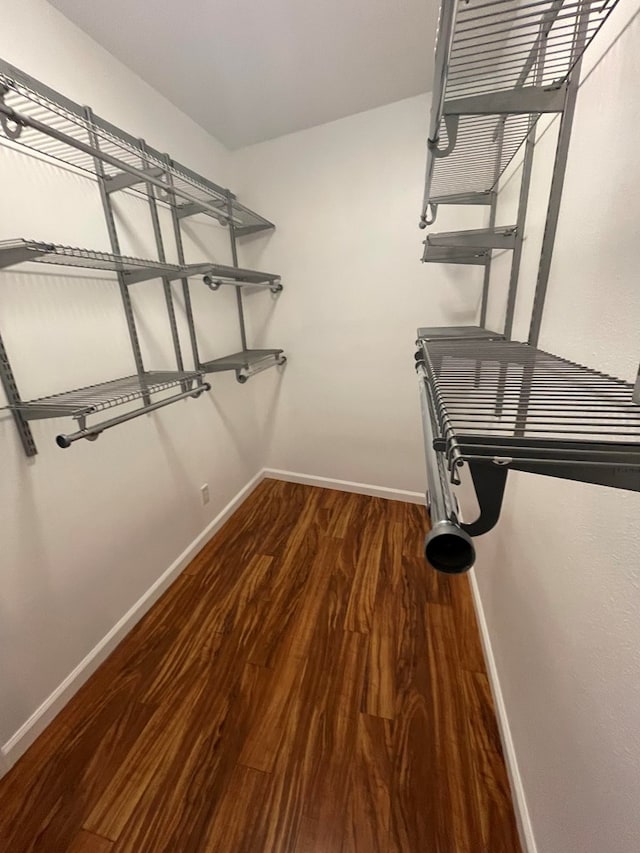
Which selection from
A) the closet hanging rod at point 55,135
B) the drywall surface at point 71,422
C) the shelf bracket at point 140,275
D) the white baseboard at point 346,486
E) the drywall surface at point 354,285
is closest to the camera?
the closet hanging rod at point 55,135

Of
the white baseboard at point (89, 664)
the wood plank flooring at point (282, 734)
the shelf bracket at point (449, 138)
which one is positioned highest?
the shelf bracket at point (449, 138)

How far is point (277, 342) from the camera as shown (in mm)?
2430

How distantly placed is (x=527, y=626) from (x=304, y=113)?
2.50 metres

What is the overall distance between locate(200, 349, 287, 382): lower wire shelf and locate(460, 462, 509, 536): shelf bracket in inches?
62.6

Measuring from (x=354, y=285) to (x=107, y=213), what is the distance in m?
1.32

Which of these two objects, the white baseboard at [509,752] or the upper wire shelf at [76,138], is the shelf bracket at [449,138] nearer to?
the upper wire shelf at [76,138]

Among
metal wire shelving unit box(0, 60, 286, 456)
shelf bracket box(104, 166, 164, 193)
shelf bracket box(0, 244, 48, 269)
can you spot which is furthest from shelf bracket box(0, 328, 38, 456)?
shelf bracket box(104, 166, 164, 193)

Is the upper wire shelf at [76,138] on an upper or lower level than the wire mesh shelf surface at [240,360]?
upper

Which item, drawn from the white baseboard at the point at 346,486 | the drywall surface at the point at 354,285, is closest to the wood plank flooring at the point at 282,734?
the white baseboard at the point at 346,486

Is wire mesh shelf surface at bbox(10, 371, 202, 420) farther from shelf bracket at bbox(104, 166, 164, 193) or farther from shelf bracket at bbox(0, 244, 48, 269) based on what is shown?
shelf bracket at bbox(104, 166, 164, 193)

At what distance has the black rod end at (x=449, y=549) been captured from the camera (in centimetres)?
36

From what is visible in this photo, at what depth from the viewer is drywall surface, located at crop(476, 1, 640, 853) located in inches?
22.2

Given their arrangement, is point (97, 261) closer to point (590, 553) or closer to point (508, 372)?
point (508, 372)

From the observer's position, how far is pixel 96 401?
1.16 meters
